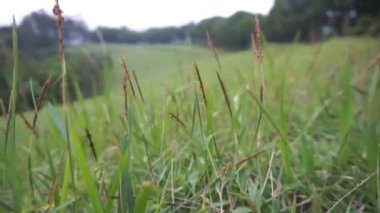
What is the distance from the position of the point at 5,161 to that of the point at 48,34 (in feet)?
6.20

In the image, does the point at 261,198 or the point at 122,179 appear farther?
the point at 261,198

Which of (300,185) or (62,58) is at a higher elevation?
(62,58)

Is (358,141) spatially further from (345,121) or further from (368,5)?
(368,5)

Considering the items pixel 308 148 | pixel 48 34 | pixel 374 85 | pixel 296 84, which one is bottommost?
pixel 296 84

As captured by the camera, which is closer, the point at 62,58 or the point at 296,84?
the point at 62,58

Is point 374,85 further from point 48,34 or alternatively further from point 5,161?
point 48,34

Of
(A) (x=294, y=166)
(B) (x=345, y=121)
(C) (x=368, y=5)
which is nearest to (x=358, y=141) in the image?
(B) (x=345, y=121)

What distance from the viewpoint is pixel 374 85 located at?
666mm

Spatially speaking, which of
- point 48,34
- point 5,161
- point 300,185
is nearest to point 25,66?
point 48,34

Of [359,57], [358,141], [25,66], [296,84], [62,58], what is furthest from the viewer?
[359,57]

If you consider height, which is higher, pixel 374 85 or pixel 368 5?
pixel 368 5

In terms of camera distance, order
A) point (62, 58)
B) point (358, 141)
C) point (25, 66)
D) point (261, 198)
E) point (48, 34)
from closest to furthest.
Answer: point (62, 58)
point (261, 198)
point (358, 141)
point (48, 34)
point (25, 66)

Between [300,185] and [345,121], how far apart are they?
0.29m

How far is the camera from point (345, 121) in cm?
96
